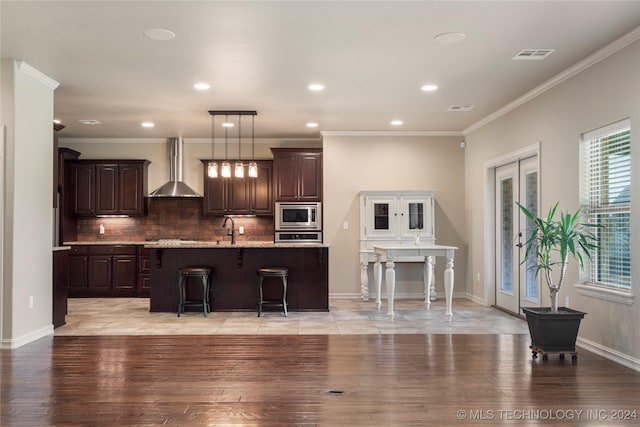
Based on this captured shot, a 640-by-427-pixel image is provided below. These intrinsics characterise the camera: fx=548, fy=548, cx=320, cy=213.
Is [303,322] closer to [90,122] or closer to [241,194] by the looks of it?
[241,194]

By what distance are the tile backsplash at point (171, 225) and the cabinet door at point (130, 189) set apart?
367 mm

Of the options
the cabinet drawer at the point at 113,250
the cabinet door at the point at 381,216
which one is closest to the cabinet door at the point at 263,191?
the cabinet door at the point at 381,216

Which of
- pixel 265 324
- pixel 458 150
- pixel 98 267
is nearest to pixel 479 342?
pixel 265 324

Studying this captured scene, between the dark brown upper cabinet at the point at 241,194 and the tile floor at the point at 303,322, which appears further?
the dark brown upper cabinet at the point at 241,194

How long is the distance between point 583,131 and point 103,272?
24.2 ft

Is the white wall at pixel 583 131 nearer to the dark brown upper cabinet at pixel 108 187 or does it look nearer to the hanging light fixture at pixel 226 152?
the hanging light fixture at pixel 226 152

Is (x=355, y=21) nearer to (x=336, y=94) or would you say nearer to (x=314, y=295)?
(x=336, y=94)

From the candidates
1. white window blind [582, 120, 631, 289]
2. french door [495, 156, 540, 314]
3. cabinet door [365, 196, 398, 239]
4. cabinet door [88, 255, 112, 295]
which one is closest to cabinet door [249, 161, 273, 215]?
cabinet door [365, 196, 398, 239]

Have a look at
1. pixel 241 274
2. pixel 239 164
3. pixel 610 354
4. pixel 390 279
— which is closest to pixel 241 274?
pixel 241 274

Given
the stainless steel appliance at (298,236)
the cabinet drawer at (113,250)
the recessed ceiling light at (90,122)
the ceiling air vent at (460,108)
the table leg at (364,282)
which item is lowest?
the table leg at (364,282)

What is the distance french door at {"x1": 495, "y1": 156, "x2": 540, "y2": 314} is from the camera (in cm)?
654

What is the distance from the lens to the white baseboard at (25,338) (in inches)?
197

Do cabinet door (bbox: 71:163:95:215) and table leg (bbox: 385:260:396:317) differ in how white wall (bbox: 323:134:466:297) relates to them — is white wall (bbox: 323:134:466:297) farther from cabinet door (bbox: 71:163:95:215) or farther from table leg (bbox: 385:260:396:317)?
cabinet door (bbox: 71:163:95:215)

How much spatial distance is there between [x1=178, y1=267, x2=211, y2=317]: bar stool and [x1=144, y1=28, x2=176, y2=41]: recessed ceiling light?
316 centimetres
